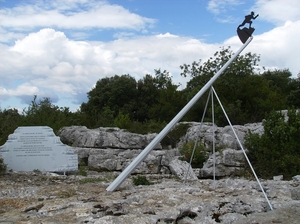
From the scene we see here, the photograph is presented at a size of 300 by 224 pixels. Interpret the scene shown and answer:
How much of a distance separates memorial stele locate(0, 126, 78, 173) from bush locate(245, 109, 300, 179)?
6.62 m

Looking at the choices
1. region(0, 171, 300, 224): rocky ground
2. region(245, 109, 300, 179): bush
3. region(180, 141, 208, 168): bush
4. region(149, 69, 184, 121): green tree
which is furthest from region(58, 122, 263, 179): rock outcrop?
region(149, 69, 184, 121): green tree

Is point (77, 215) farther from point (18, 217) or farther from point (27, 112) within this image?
point (27, 112)

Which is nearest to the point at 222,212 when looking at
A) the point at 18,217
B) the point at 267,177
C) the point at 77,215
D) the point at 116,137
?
the point at 77,215

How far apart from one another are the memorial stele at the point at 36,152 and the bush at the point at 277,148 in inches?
260

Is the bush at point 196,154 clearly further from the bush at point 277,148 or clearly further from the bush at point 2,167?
the bush at point 2,167

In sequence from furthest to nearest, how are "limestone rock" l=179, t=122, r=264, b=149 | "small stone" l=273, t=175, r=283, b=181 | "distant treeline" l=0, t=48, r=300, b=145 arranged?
"distant treeline" l=0, t=48, r=300, b=145, "limestone rock" l=179, t=122, r=264, b=149, "small stone" l=273, t=175, r=283, b=181

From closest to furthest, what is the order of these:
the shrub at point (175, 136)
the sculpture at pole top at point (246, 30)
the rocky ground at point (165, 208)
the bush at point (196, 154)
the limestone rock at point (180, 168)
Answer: the rocky ground at point (165, 208), the sculpture at pole top at point (246, 30), the limestone rock at point (180, 168), the bush at point (196, 154), the shrub at point (175, 136)

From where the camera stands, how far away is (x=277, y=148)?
550 inches

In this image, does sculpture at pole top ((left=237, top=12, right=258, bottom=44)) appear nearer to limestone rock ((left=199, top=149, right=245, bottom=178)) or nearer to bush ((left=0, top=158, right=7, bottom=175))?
limestone rock ((left=199, top=149, right=245, bottom=178))

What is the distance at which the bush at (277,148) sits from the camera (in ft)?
43.6

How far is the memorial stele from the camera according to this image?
14141mm

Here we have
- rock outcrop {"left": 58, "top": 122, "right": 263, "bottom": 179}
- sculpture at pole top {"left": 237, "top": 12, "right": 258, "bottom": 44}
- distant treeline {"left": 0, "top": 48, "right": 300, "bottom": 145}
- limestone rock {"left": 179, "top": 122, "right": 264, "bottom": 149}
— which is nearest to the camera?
sculpture at pole top {"left": 237, "top": 12, "right": 258, "bottom": 44}

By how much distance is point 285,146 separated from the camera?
13.8m

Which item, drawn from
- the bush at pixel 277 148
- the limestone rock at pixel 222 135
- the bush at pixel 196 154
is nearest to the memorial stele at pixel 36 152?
the bush at pixel 196 154
